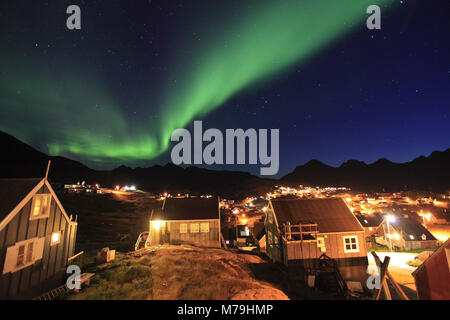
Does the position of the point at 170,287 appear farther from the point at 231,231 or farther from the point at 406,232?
the point at 406,232

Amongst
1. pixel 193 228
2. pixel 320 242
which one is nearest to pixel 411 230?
pixel 320 242

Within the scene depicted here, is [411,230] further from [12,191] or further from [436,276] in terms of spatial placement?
[12,191]

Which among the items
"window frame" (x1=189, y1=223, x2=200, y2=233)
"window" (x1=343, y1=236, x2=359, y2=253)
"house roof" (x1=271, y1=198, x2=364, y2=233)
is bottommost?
"window" (x1=343, y1=236, x2=359, y2=253)

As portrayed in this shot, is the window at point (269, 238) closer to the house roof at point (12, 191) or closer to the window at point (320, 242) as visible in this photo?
the window at point (320, 242)

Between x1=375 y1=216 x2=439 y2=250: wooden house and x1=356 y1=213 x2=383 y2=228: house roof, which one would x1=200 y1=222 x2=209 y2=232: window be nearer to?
x1=375 y1=216 x2=439 y2=250: wooden house

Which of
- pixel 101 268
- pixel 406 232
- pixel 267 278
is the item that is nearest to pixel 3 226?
Result: pixel 101 268

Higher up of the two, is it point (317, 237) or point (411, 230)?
point (317, 237)

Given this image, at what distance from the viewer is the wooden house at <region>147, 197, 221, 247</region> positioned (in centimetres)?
2803

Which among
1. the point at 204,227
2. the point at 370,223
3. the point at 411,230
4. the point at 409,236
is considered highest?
the point at 204,227

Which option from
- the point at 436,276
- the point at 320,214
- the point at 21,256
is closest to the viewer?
the point at 21,256

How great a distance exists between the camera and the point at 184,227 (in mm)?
28406

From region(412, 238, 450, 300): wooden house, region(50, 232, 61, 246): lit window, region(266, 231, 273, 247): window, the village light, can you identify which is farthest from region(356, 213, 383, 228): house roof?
region(50, 232, 61, 246): lit window

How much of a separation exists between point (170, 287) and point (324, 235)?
17133 mm

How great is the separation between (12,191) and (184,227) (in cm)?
1952
